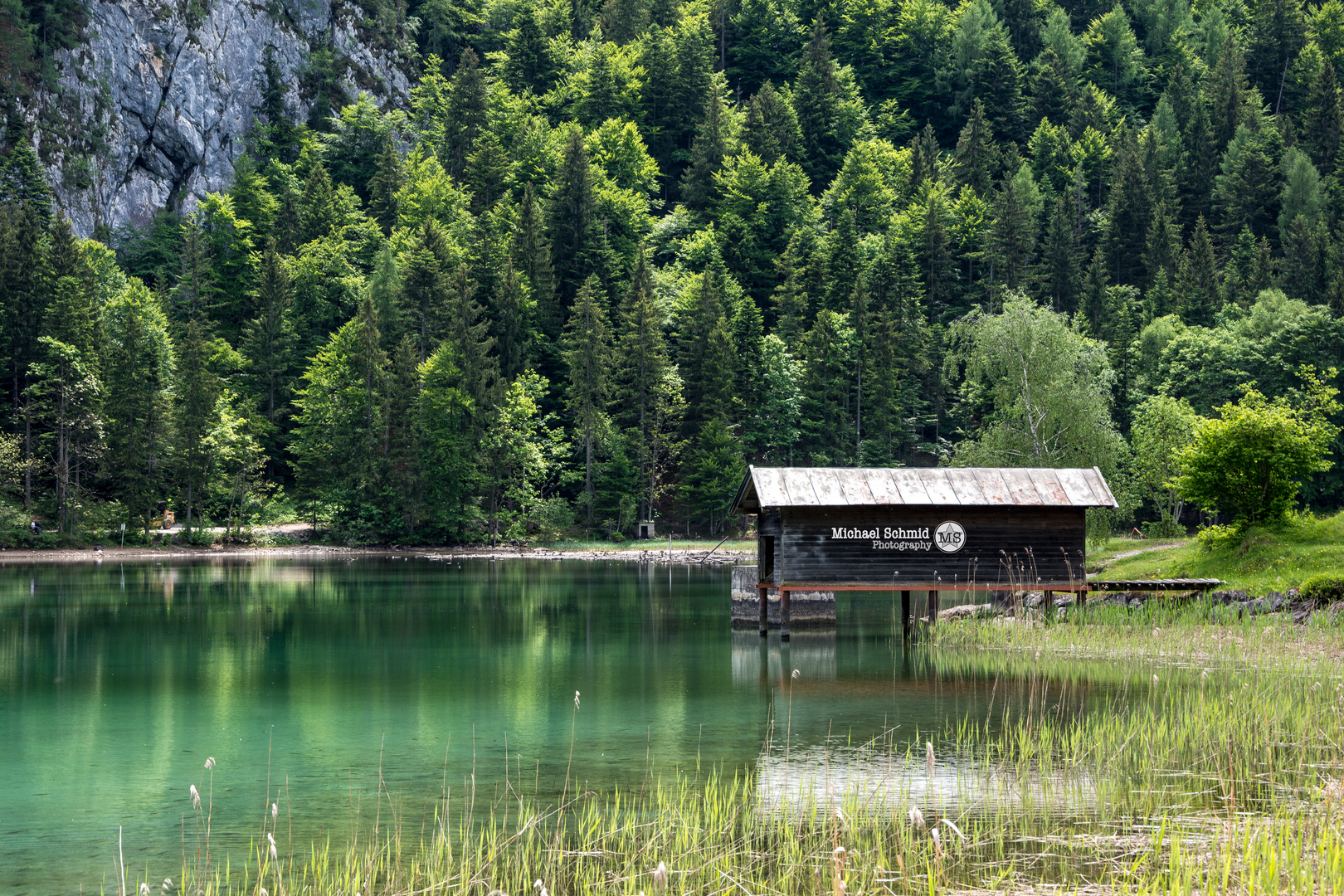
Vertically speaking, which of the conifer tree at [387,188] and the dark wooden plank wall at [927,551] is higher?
the conifer tree at [387,188]

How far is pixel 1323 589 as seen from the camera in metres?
28.6

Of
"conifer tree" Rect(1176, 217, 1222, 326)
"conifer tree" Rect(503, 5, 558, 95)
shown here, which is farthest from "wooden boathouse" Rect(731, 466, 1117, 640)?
"conifer tree" Rect(503, 5, 558, 95)

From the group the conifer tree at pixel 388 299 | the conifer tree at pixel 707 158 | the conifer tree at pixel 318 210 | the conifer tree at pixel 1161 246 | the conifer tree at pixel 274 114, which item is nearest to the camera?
the conifer tree at pixel 388 299

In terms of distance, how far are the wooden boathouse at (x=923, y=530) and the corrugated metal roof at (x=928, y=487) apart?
0.03 m

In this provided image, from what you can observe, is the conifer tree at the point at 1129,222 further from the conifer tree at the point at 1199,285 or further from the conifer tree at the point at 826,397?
the conifer tree at the point at 826,397

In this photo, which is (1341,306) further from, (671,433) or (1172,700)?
(1172,700)

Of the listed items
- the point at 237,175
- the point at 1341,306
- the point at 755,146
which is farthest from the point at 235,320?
the point at 1341,306

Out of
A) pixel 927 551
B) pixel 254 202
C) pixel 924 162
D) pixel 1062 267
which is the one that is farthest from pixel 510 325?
pixel 927 551

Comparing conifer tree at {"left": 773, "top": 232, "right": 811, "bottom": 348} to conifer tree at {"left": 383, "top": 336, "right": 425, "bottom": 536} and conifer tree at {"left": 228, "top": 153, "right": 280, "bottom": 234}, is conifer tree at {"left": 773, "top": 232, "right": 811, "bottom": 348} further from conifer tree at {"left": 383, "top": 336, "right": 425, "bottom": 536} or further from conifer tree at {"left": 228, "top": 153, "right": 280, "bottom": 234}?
conifer tree at {"left": 228, "top": 153, "right": 280, "bottom": 234}

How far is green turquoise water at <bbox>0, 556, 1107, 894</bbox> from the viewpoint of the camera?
15250 millimetres

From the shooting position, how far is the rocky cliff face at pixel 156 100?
99312 millimetres

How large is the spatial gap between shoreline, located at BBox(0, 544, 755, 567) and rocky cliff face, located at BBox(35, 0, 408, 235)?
128 feet

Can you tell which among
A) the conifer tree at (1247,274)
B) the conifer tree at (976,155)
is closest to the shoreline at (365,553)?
the conifer tree at (1247,274)

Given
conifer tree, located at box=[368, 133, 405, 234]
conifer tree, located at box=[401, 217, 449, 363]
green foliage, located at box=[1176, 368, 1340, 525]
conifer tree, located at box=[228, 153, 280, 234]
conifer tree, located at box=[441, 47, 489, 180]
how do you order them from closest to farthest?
1. green foliage, located at box=[1176, 368, 1340, 525]
2. conifer tree, located at box=[401, 217, 449, 363]
3. conifer tree, located at box=[228, 153, 280, 234]
4. conifer tree, located at box=[368, 133, 405, 234]
5. conifer tree, located at box=[441, 47, 489, 180]
